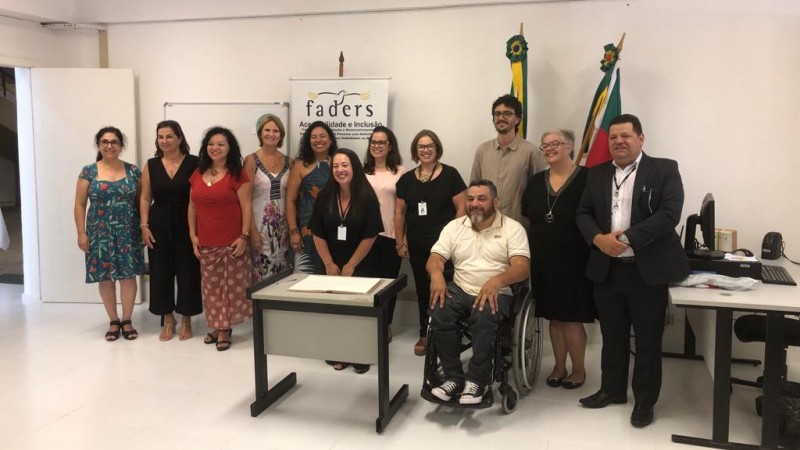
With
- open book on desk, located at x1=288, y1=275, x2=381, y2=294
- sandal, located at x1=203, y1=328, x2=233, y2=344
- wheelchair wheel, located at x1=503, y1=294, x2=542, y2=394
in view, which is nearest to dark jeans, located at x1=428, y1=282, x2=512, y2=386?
wheelchair wheel, located at x1=503, y1=294, x2=542, y2=394

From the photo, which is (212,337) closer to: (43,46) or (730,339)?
(43,46)

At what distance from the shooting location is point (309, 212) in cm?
418

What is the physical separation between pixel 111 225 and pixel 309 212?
4.66ft

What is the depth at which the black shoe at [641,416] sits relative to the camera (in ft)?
9.73

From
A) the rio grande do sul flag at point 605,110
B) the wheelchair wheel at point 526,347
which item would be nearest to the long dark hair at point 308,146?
the rio grande do sul flag at point 605,110

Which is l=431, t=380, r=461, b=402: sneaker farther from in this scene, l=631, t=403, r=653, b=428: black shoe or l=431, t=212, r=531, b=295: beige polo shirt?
l=631, t=403, r=653, b=428: black shoe

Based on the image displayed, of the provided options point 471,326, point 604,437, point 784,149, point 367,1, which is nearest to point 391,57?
point 367,1

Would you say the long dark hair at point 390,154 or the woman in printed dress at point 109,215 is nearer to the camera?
the long dark hair at point 390,154

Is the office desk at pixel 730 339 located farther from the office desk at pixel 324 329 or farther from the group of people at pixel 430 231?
the office desk at pixel 324 329

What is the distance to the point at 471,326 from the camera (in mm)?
3021

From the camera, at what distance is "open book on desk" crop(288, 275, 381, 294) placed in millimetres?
3002

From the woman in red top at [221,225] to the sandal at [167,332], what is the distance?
1.29 feet

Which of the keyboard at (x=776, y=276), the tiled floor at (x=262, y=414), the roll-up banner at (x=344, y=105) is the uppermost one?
the roll-up banner at (x=344, y=105)

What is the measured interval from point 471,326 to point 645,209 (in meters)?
1.02
